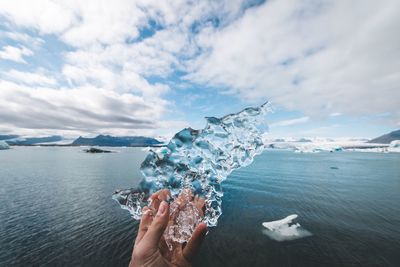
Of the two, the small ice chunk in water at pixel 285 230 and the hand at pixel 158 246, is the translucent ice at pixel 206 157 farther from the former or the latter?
the small ice chunk in water at pixel 285 230

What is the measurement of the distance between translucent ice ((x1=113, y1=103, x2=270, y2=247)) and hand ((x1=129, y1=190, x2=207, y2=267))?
243 centimetres

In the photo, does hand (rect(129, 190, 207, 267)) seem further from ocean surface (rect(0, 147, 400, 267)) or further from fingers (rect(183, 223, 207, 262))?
ocean surface (rect(0, 147, 400, 267))

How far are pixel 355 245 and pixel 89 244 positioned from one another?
18232 mm

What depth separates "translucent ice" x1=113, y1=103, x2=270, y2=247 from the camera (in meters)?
6.19

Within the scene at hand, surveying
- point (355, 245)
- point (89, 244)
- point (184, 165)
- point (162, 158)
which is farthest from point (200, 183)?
point (355, 245)

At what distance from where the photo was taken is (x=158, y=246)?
3.02m

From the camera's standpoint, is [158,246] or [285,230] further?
[285,230]

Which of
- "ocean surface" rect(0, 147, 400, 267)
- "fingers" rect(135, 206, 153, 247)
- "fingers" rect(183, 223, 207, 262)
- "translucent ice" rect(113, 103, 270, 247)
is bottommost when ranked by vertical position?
"ocean surface" rect(0, 147, 400, 267)

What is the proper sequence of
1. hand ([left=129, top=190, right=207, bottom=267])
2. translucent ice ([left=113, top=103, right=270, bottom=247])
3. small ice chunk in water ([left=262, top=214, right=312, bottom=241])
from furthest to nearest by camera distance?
small ice chunk in water ([left=262, top=214, right=312, bottom=241]) → translucent ice ([left=113, top=103, right=270, bottom=247]) → hand ([left=129, top=190, right=207, bottom=267])

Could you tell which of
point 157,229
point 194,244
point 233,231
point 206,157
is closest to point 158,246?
point 157,229

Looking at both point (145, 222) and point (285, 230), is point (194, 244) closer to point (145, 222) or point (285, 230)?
point (145, 222)

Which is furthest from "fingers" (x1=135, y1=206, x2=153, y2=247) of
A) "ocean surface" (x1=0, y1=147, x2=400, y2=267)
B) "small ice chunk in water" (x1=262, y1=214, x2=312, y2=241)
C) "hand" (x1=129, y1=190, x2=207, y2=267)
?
"small ice chunk in water" (x1=262, y1=214, x2=312, y2=241)

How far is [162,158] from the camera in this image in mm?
7246

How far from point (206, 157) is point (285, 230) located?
39.9 feet
